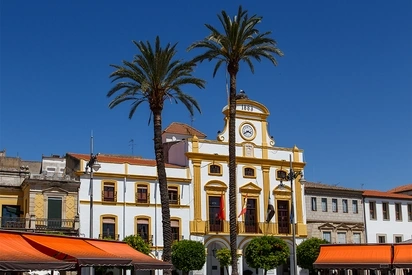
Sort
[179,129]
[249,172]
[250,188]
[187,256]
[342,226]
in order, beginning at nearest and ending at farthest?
[187,256] < [250,188] < [249,172] < [342,226] < [179,129]

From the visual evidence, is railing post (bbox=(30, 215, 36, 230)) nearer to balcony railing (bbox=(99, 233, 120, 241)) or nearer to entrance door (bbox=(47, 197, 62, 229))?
entrance door (bbox=(47, 197, 62, 229))

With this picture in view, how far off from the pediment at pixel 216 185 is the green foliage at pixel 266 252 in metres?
5.37

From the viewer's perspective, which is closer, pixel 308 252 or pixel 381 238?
pixel 308 252

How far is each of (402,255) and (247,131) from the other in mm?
22271

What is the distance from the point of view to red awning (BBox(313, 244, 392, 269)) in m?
34.6

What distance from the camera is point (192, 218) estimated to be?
50000mm

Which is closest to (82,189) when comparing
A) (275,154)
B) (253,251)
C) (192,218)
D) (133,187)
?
(133,187)

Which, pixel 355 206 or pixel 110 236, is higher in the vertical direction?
pixel 355 206

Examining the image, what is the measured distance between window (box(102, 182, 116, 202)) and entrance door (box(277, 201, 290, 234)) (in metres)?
14.4

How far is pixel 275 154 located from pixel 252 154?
7.69ft

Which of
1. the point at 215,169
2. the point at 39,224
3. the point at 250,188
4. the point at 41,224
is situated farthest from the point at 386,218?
the point at 39,224

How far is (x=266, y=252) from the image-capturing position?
4794 centimetres

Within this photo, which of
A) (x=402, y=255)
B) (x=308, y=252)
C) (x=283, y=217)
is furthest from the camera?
(x=283, y=217)

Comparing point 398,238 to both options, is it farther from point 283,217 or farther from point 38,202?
point 38,202
